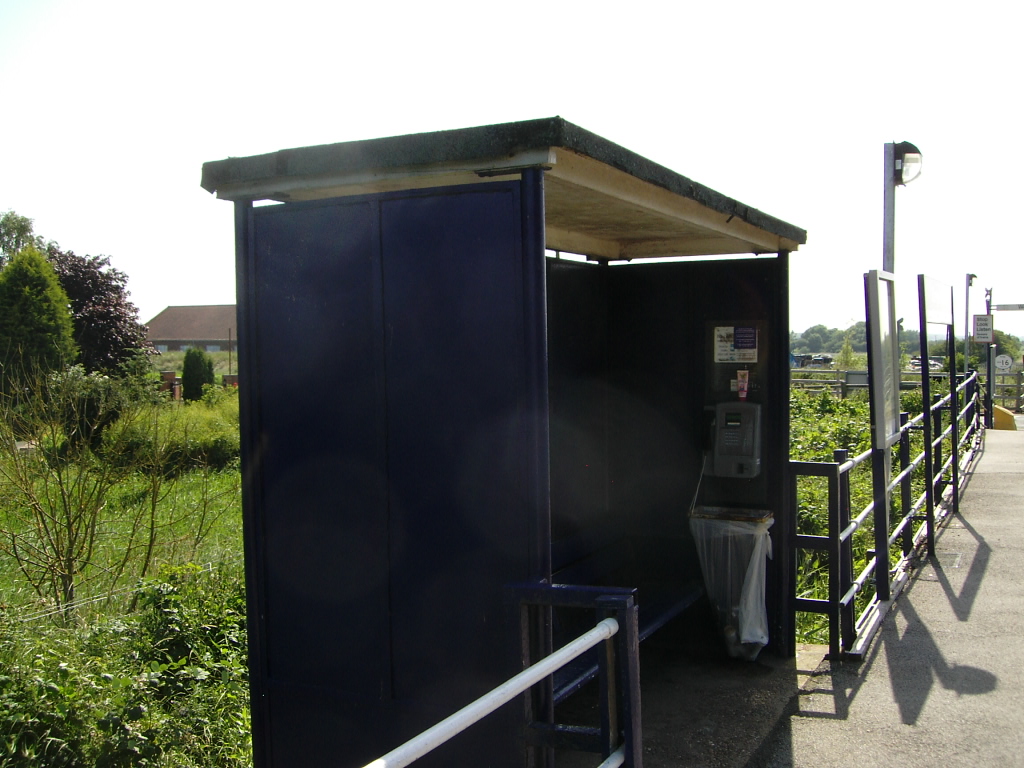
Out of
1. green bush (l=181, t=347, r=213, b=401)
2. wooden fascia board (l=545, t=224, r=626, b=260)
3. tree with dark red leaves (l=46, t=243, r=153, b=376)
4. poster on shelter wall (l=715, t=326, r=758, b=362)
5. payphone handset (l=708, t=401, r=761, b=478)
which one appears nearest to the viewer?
wooden fascia board (l=545, t=224, r=626, b=260)

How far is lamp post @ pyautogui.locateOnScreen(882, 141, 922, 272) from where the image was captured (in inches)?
285

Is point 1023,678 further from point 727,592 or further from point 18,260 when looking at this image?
point 18,260

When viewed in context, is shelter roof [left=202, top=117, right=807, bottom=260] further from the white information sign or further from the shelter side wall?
the white information sign

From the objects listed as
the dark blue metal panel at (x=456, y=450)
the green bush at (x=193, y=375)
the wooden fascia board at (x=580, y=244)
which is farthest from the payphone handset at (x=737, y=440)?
the green bush at (x=193, y=375)

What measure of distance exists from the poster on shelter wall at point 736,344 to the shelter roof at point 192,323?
81.8 meters

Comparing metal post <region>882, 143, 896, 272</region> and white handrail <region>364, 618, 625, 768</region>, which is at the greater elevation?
metal post <region>882, 143, 896, 272</region>

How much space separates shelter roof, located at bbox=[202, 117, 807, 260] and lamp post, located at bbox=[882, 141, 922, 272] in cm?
316

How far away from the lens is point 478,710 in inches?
80.7

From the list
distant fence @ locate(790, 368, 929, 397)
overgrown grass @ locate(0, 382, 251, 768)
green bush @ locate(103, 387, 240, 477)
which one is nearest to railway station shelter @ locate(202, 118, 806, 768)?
overgrown grass @ locate(0, 382, 251, 768)

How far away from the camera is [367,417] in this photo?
3.46 meters

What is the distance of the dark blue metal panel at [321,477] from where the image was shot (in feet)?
11.4

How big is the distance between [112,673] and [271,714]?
101 inches

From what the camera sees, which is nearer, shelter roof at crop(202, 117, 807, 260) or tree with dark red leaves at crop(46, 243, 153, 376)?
shelter roof at crop(202, 117, 807, 260)

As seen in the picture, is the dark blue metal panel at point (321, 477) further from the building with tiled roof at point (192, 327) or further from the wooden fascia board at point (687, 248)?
the building with tiled roof at point (192, 327)
